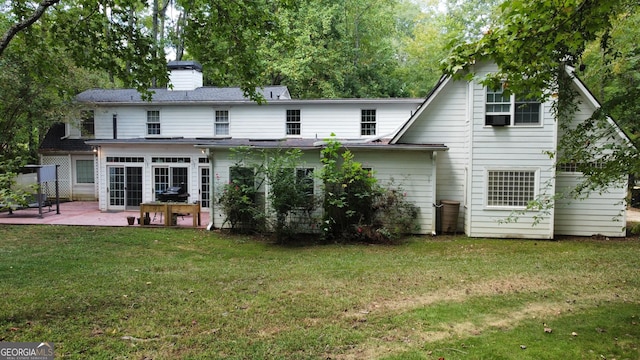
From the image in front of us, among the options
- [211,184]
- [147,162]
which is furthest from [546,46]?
[147,162]

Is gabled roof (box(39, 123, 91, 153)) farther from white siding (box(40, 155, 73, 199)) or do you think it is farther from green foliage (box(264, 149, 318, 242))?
green foliage (box(264, 149, 318, 242))

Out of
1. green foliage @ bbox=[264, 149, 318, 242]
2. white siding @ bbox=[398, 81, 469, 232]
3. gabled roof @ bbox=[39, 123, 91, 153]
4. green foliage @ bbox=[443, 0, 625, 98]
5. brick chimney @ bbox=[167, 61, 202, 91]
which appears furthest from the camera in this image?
brick chimney @ bbox=[167, 61, 202, 91]

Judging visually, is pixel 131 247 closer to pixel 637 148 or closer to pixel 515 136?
pixel 637 148

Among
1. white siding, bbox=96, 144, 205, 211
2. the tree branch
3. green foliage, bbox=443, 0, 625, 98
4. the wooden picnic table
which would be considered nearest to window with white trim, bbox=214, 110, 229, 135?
white siding, bbox=96, 144, 205, 211

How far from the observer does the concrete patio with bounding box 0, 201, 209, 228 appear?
1419cm

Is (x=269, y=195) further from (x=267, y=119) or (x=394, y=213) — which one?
(x=267, y=119)

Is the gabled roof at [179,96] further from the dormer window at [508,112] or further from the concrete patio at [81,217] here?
the dormer window at [508,112]

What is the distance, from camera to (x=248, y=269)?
8492mm

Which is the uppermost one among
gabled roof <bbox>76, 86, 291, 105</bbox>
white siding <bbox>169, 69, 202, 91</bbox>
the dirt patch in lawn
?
white siding <bbox>169, 69, 202, 91</bbox>

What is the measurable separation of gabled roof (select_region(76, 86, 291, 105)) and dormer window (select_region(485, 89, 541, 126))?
10.4 metres

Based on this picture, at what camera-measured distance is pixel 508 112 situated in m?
12.5

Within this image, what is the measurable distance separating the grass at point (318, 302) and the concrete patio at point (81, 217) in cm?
362

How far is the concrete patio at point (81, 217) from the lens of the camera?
1419cm

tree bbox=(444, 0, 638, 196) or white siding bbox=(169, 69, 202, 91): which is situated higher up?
white siding bbox=(169, 69, 202, 91)
